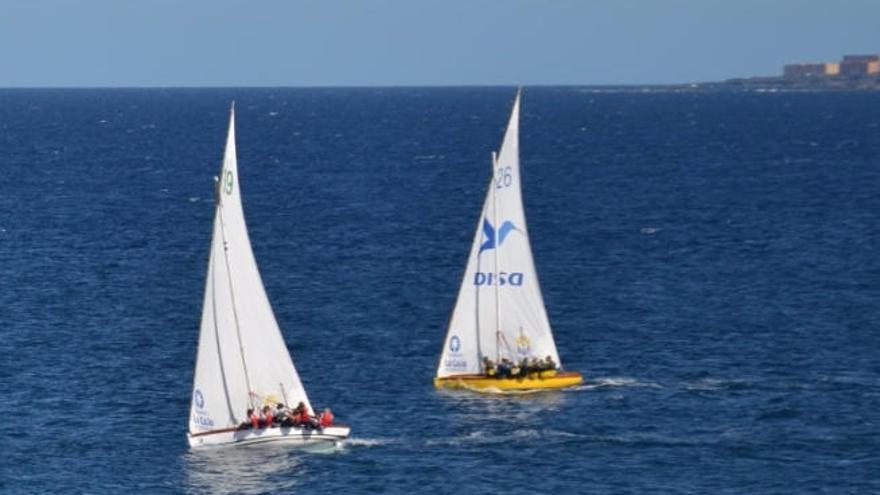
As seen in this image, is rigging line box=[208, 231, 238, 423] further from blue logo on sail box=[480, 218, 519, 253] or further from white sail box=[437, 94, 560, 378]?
blue logo on sail box=[480, 218, 519, 253]

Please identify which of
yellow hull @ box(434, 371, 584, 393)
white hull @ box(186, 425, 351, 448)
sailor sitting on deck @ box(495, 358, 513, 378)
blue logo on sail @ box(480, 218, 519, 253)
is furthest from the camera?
blue logo on sail @ box(480, 218, 519, 253)

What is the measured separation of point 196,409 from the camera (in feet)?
245

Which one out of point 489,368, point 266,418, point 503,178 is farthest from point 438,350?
point 266,418

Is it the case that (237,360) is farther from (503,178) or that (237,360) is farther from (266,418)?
(503,178)

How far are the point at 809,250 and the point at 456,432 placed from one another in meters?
65.1

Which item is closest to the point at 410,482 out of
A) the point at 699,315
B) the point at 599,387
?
the point at 599,387

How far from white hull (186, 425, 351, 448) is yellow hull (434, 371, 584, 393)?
13.0 meters

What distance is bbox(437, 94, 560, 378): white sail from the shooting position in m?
88.4

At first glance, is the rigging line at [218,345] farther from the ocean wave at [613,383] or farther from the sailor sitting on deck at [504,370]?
the ocean wave at [613,383]

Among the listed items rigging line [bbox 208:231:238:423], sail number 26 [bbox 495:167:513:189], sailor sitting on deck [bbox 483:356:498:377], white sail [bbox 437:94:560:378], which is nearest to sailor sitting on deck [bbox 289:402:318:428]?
rigging line [bbox 208:231:238:423]

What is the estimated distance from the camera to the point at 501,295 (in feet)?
293

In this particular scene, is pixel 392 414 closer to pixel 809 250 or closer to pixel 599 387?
pixel 599 387

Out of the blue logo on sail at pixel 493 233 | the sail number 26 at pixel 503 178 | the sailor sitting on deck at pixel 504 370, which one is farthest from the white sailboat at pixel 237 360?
the sail number 26 at pixel 503 178

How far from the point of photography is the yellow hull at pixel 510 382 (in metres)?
86.8
